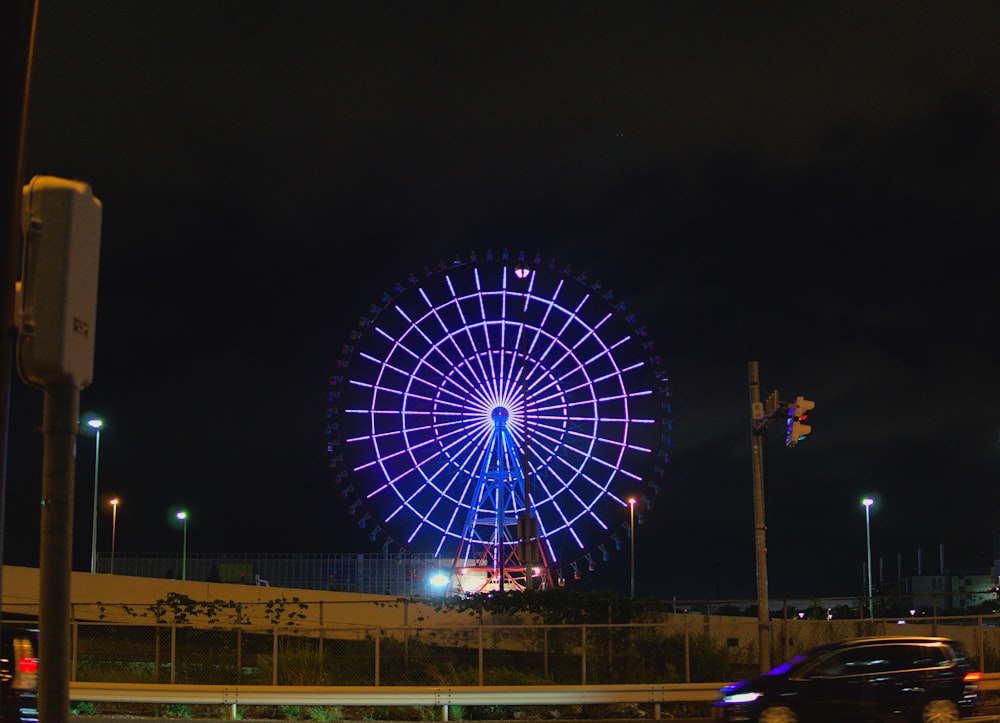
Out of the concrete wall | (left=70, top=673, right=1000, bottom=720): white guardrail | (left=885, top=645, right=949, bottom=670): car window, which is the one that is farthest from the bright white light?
the concrete wall

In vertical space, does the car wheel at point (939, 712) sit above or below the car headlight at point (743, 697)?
below

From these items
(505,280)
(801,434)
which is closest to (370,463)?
(505,280)

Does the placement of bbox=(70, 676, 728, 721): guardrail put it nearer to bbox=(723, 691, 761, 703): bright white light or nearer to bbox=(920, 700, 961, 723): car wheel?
bbox=(723, 691, 761, 703): bright white light

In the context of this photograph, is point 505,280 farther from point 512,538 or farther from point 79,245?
point 79,245

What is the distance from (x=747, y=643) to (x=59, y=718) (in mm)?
29941

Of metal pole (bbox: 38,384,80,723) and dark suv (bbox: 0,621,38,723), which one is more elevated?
metal pole (bbox: 38,384,80,723)

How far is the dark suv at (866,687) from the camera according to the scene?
19.1m

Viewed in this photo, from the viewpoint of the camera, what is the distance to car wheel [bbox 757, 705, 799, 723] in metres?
19.0

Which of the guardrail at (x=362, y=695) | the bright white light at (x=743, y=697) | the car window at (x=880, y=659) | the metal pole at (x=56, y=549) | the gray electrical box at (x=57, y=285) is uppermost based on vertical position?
the gray electrical box at (x=57, y=285)

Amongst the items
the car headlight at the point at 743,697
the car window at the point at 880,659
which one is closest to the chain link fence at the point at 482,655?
the car headlight at the point at 743,697

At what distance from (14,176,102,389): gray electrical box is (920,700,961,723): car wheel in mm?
17935

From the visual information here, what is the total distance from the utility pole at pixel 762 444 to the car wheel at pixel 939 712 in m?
4.98

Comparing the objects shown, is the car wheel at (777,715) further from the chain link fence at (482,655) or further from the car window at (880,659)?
the chain link fence at (482,655)

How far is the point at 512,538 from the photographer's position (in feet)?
156
